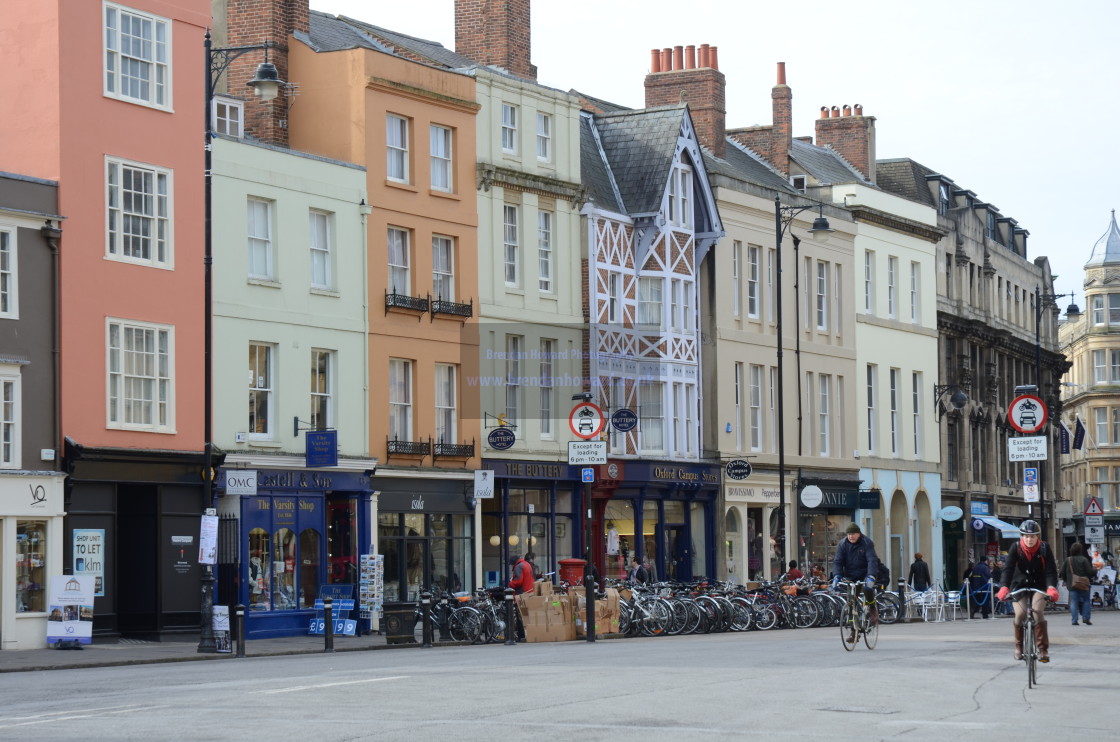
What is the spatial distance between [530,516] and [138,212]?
1513cm

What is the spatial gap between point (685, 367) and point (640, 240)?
12.6 feet

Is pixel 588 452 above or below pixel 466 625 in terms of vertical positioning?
above

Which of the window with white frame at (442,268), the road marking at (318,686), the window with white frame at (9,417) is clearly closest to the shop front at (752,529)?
the window with white frame at (442,268)

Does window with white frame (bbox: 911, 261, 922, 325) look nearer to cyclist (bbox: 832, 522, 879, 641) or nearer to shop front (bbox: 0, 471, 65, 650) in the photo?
shop front (bbox: 0, 471, 65, 650)

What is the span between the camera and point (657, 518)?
52.5m

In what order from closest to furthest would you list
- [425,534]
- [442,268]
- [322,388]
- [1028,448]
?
1. [1028,448]
2. [322,388]
3. [425,534]
4. [442,268]

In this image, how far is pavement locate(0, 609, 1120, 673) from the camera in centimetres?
2947

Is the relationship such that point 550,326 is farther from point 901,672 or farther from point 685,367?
point 901,672

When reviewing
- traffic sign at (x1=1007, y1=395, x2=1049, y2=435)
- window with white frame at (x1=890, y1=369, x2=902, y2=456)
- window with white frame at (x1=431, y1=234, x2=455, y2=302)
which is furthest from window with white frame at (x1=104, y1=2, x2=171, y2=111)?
window with white frame at (x1=890, y1=369, x2=902, y2=456)

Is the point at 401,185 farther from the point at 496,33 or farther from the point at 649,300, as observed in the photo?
the point at 649,300

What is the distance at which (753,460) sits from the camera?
185 feet

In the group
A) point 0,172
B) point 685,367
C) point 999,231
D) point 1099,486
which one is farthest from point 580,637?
point 1099,486

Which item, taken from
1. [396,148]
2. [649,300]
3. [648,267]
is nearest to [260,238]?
[396,148]

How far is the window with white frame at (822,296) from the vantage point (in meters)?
61.0
